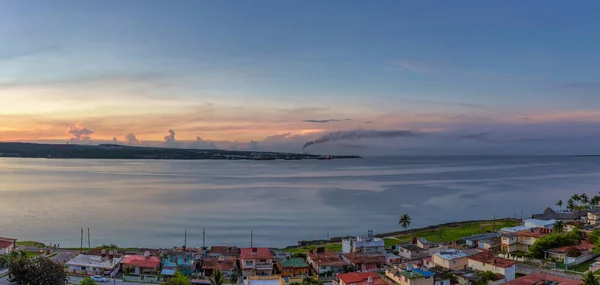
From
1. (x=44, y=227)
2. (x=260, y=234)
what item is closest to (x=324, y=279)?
(x=260, y=234)

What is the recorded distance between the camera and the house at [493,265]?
2192cm

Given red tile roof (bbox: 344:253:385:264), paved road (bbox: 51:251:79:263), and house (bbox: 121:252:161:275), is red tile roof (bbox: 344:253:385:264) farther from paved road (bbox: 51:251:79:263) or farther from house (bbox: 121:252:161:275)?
paved road (bbox: 51:251:79:263)

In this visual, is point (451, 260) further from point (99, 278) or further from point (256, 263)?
point (99, 278)

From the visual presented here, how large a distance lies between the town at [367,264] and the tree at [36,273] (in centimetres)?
174

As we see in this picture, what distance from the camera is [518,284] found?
19.8 meters

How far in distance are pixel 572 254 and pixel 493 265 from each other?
252 inches

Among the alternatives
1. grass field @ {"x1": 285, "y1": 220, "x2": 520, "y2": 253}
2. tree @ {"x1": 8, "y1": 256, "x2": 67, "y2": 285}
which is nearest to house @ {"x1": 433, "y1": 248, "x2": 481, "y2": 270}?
grass field @ {"x1": 285, "y1": 220, "x2": 520, "y2": 253}

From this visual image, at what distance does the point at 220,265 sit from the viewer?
26062 mm

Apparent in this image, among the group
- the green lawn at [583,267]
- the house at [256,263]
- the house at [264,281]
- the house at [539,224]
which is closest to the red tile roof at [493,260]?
the green lawn at [583,267]

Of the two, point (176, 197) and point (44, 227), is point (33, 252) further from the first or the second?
point (176, 197)

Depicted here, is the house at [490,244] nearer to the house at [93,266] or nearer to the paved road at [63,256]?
the house at [93,266]

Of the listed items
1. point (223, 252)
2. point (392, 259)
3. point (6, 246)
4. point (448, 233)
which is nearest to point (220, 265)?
point (223, 252)

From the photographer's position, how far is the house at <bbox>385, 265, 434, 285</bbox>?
20.0m

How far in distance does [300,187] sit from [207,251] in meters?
61.7
